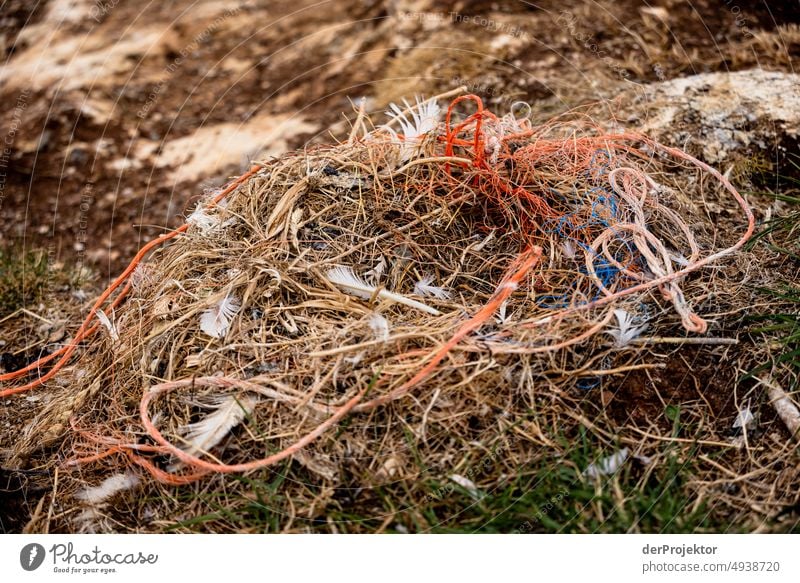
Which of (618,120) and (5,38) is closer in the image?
(618,120)

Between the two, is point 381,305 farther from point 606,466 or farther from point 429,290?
point 606,466

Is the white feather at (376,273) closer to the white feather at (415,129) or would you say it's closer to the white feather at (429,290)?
the white feather at (429,290)

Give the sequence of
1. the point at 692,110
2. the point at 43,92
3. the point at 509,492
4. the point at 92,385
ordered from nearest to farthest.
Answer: the point at 509,492
the point at 92,385
the point at 692,110
the point at 43,92

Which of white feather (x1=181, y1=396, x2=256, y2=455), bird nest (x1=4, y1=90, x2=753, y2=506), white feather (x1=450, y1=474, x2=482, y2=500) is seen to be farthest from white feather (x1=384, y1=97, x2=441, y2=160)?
white feather (x1=450, y1=474, x2=482, y2=500)

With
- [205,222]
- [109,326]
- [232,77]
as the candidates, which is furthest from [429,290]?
[232,77]

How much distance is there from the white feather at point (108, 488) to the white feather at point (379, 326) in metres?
0.90

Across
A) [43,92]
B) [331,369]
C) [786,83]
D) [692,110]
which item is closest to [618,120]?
[692,110]

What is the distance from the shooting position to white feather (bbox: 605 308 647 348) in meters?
2.13

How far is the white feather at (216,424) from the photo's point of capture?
2.04 meters

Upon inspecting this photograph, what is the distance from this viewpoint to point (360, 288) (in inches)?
90.6

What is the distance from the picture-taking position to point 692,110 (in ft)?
10.8

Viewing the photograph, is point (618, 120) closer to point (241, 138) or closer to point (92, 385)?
point (241, 138)

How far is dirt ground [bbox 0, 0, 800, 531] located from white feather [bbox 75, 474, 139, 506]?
97 cm

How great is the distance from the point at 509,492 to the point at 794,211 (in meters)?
1.84
